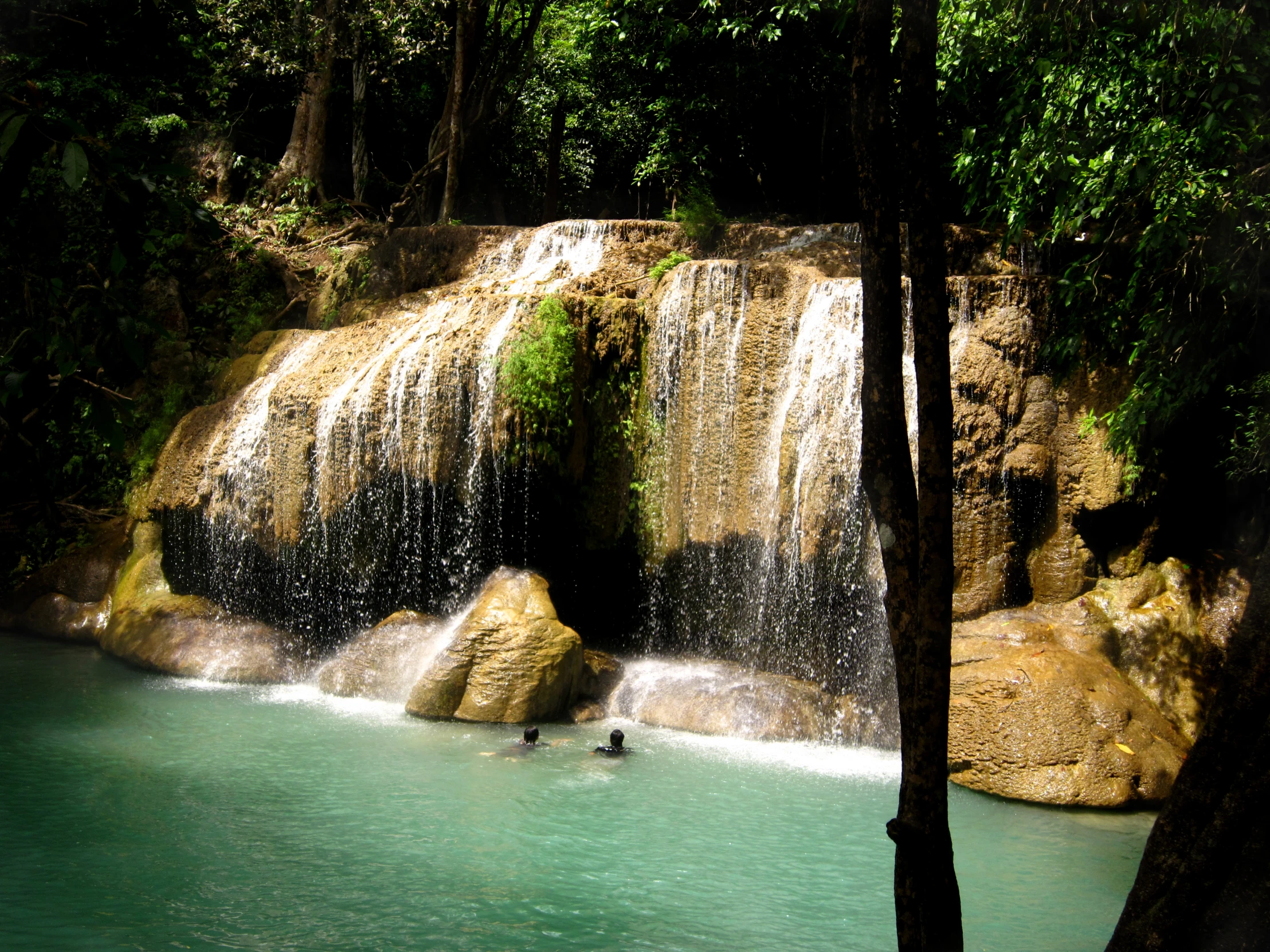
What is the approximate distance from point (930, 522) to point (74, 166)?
2439 mm

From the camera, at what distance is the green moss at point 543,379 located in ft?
34.2

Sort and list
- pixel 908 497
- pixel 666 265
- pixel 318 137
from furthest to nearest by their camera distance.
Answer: pixel 318 137 < pixel 666 265 < pixel 908 497

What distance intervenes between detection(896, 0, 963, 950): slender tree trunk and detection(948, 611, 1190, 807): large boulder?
4.90m

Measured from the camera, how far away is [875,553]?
9.53 metres

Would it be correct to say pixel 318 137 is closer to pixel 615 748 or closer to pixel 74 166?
pixel 615 748

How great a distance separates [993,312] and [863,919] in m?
6.04

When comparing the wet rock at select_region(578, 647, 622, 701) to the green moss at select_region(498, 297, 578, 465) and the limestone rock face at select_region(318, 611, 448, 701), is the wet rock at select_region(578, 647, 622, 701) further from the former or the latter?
the green moss at select_region(498, 297, 578, 465)

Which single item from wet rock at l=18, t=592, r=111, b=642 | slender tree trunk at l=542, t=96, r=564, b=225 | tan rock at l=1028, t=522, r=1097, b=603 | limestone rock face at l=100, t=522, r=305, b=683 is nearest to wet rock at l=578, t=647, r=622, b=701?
limestone rock face at l=100, t=522, r=305, b=683

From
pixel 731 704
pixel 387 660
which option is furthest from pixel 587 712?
pixel 387 660

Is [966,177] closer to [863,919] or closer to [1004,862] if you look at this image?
[1004,862]

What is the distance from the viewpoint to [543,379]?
10453 millimetres

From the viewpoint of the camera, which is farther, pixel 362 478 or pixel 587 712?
pixel 362 478

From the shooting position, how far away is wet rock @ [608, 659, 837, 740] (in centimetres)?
891

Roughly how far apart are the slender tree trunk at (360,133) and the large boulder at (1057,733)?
515 inches
